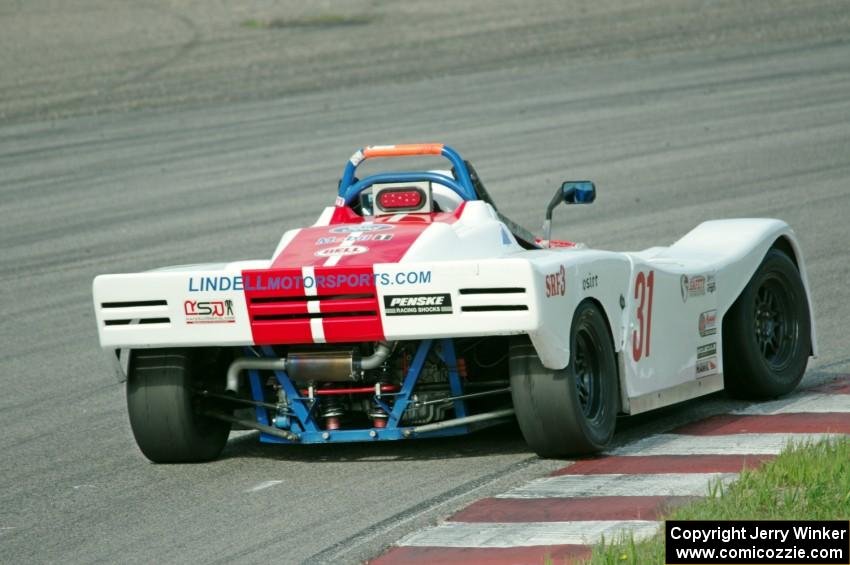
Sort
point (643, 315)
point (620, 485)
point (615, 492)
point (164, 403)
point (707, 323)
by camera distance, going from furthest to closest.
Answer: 1. point (707, 323)
2. point (643, 315)
3. point (164, 403)
4. point (620, 485)
5. point (615, 492)

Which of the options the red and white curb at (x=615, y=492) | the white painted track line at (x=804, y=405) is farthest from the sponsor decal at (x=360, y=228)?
the white painted track line at (x=804, y=405)

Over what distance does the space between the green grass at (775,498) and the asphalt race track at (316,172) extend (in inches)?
40.6

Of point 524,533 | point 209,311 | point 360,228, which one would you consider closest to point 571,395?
point 524,533

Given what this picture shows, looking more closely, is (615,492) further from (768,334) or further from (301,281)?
(768,334)

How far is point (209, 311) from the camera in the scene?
721cm

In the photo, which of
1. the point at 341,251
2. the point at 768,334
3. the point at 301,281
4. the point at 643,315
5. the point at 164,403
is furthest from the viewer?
the point at 768,334

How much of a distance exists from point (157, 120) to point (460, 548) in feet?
65.2

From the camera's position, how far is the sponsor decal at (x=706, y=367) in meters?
8.22

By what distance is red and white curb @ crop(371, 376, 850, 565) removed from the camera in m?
5.77

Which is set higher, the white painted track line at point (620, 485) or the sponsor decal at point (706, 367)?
the sponsor decal at point (706, 367)

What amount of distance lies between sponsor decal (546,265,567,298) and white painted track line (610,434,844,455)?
2.88ft

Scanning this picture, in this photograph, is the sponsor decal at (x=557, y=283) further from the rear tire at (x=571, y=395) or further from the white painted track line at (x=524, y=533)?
the white painted track line at (x=524, y=533)

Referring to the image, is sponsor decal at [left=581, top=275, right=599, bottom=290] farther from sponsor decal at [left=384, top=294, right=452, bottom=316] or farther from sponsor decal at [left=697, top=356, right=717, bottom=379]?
sponsor decal at [left=697, top=356, right=717, bottom=379]

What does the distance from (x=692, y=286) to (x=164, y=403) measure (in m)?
2.69
